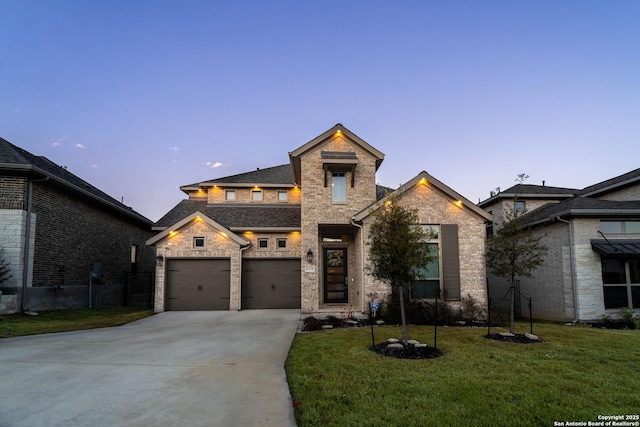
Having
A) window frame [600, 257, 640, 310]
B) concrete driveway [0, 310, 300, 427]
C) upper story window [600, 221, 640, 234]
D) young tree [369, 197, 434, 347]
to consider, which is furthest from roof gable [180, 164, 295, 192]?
window frame [600, 257, 640, 310]

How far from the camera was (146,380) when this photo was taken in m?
5.71

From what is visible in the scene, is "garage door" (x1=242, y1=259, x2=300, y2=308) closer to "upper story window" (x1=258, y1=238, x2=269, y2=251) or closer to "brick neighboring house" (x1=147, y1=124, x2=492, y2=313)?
"brick neighboring house" (x1=147, y1=124, x2=492, y2=313)

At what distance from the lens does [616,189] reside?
16438mm

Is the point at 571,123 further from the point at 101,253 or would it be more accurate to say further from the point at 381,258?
the point at 101,253

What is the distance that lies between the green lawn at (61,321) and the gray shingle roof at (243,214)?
4836 millimetres

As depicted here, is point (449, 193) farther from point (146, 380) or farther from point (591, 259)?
point (146, 380)

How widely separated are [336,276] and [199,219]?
6.71 meters

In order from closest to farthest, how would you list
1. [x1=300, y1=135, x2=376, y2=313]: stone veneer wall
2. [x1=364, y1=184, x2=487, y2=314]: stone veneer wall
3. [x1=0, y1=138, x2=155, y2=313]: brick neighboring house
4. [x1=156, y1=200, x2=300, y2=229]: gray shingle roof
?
[x1=0, y1=138, x2=155, y2=313]: brick neighboring house → [x1=364, y1=184, x2=487, y2=314]: stone veneer wall → [x1=300, y1=135, x2=376, y2=313]: stone veneer wall → [x1=156, y1=200, x2=300, y2=229]: gray shingle roof

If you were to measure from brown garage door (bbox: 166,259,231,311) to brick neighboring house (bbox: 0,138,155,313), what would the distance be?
4.11 m

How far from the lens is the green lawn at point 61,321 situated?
10.6m

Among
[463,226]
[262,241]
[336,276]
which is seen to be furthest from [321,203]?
[463,226]

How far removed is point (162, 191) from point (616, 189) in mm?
27956

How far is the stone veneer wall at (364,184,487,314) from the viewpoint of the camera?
13609 millimetres

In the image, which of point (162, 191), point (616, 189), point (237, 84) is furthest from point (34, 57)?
point (616, 189)
